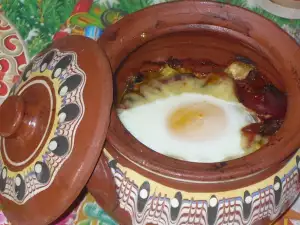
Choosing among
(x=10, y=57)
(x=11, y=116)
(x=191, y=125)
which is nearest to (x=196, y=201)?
(x=191, y=125)

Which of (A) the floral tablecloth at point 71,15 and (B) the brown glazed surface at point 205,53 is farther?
(A) the floral tablecloth at point 71,15

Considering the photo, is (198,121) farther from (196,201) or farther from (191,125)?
(196,201)

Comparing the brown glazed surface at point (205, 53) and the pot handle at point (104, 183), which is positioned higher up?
the brown glazed surface at point (205, 53)

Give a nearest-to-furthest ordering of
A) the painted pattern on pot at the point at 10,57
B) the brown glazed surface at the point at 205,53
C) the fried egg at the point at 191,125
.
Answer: the brown glazed surface at the point at 205,53 → the fried egg at the point at 191,125 → the painted pattern on pot at the point at 10,57

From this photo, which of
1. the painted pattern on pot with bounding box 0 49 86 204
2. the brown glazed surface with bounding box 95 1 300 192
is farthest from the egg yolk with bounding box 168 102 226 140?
the painted pattern on pot with bounding box 0 49 86 204

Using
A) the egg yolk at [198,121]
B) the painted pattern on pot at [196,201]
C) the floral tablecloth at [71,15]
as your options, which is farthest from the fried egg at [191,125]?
the floral tablecloth at [71,15]

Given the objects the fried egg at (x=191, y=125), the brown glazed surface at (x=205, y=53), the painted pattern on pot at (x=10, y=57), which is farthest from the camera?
the painted pattern on pot at (x=10, y=57)

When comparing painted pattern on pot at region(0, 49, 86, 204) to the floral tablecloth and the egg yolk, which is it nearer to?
the egg yolk

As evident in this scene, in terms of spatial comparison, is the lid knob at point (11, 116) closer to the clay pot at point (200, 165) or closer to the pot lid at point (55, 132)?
the pot lid at point (55, 132)
